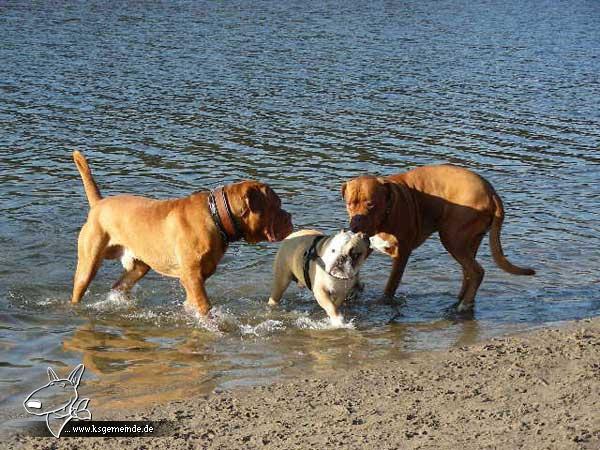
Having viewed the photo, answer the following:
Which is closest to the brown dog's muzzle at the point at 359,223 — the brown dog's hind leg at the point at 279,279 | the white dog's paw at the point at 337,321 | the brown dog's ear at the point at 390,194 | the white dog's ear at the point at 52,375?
the brown dog's ear at the point at 390,194

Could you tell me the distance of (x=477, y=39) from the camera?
30.8m

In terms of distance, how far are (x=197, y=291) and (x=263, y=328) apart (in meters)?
0.74

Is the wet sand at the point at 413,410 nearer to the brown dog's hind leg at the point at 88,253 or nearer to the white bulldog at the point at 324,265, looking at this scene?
the white bulldog at the point at 324,265

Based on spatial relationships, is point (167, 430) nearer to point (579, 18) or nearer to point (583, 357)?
point (583, 357)

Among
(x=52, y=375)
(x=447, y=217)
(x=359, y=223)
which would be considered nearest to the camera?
(x=52, y=375)

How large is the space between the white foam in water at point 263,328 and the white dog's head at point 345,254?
729mm

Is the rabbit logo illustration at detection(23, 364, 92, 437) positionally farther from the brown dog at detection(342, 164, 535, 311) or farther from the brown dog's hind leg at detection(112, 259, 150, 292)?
the brown dog at detection(342, 164, 535, 311)

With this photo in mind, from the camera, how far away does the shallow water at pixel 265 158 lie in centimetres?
769

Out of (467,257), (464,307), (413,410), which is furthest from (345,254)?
(413,410)

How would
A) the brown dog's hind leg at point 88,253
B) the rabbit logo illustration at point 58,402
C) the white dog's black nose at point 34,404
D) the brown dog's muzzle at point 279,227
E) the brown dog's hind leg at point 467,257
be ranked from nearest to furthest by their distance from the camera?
1. the rabbit logo illustration at point 58,402
2. the white dog's black nose at point 34,404
3. the brown dog's muzzle at point 279,227
4. the brown dog's hind leg at point 88,253
5. the brown dog's hind leg at point 467,257

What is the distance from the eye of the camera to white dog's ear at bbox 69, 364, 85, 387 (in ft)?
21.6

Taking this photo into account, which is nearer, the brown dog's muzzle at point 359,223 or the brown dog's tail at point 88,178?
the brown dog's muzzle at point 359,223

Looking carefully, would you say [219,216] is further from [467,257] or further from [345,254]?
[467,257]

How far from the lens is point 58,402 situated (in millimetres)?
6242
